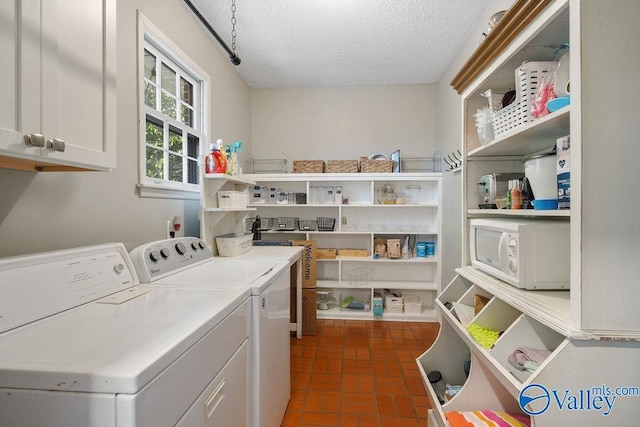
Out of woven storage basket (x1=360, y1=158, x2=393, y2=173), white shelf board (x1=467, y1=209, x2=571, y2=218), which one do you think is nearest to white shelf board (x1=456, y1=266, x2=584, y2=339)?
white shelf board (x1=467, y1=209, x2=571, y2=218)

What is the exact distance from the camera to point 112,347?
68 centimetres

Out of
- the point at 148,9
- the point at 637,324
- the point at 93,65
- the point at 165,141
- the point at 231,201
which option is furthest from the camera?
the point at 231,201

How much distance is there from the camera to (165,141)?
2004mm

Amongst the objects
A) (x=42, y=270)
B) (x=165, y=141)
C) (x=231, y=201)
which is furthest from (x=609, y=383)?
(x=165, y=141)

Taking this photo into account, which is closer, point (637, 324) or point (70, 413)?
point (70, 413)

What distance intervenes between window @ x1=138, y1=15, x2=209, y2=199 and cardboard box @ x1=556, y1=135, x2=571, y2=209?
1.94 meters

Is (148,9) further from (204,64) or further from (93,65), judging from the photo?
(93,65)

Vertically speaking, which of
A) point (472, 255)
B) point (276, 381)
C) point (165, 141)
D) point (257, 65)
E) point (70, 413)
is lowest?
point (276, 381)

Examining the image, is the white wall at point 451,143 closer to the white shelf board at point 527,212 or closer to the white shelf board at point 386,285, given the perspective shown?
the white shelf board at point 386,285

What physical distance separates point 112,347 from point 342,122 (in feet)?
11.3

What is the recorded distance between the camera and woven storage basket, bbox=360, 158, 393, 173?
11.1 feet

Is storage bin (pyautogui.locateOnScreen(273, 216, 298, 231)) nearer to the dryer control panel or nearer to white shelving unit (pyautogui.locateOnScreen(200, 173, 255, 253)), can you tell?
white shelving unit (pyautogui.locateOnScreen(200, 173, 255, 253))

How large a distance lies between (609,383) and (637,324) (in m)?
0.19

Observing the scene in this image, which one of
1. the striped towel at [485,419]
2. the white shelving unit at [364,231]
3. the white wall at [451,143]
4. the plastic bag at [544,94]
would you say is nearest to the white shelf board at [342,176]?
the white shelving unit at [364,231]
